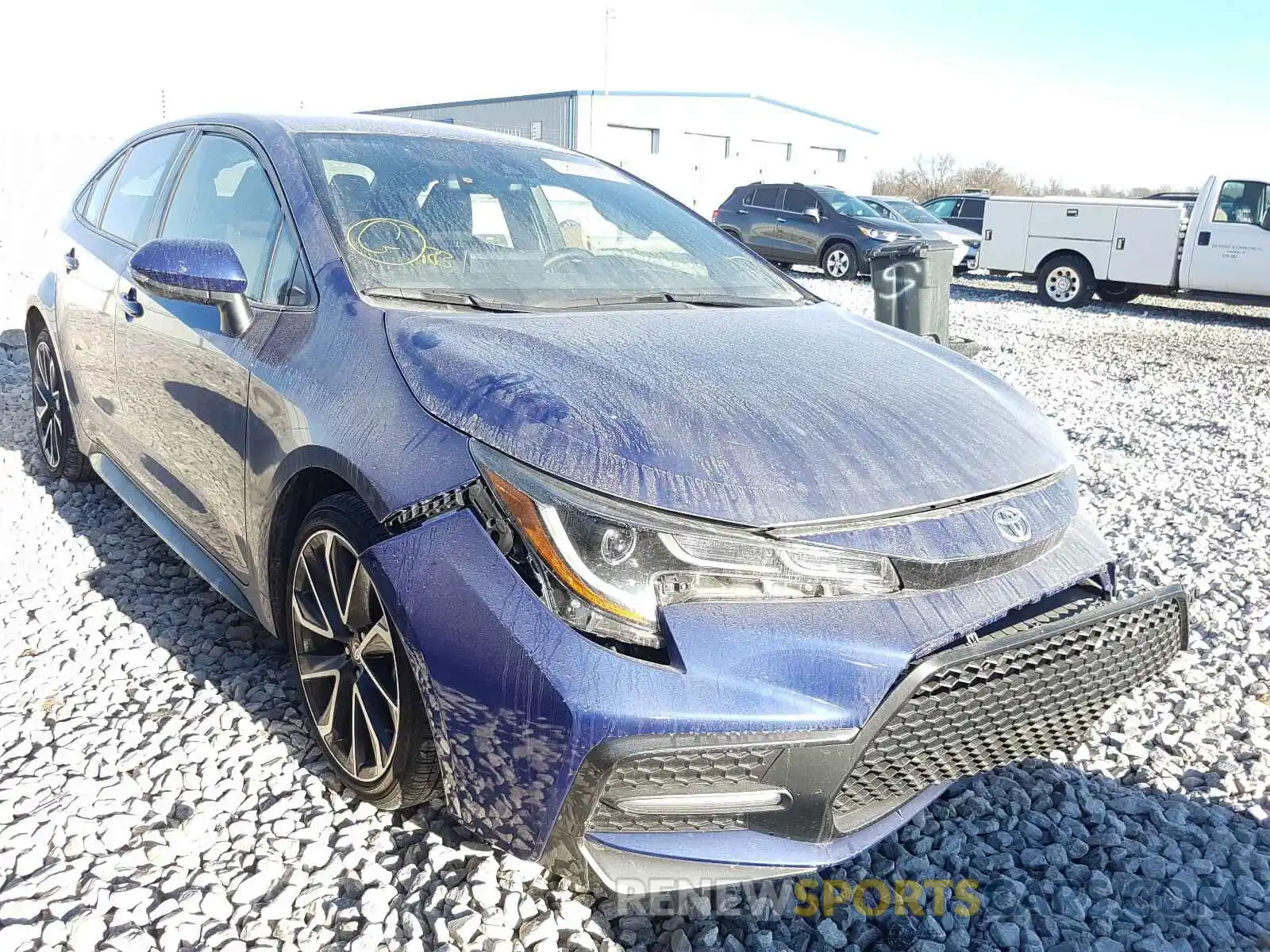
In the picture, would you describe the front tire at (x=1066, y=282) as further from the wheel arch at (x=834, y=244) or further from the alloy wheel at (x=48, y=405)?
the alloy wheel at (x=48, y=405)

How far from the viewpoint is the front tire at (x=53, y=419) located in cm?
417

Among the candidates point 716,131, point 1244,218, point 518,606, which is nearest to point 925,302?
point 518,606

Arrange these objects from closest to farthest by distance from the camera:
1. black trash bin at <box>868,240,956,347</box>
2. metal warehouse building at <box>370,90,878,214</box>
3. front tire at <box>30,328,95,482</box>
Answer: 1. front tire at <box>30,328,95,482</box>
2. black trash bin at <box>868,240,956,347</box>
3. metal warehouse building at <box>370,90,878,214</box>

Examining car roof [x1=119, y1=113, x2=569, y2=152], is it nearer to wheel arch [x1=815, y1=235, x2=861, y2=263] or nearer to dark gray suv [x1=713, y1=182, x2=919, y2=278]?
dark gray suv [x1=713, y1=182, x2=919, y2=278]

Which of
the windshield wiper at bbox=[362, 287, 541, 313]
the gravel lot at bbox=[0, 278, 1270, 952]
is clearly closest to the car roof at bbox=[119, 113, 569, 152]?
the windshield wiper at bbox=[362, 287, 541, 313]

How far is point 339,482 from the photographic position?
2.12m

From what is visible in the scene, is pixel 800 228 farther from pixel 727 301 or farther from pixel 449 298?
pixel 449 298

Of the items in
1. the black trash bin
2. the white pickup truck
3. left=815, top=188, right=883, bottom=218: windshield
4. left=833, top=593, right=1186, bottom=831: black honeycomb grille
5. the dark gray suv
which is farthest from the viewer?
left=815, top=188, right=883, bottom=218: windshield

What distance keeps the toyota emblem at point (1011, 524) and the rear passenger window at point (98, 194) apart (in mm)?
3596

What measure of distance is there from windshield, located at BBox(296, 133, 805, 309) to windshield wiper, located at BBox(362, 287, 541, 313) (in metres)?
0.01

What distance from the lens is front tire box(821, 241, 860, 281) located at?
15.4m

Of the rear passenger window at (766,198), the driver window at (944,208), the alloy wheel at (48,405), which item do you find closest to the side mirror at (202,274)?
the alloy wheel at (48,405)

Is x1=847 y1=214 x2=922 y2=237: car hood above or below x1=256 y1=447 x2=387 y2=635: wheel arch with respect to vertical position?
above

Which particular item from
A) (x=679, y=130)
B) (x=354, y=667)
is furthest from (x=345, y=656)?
(x=679, y=130)
